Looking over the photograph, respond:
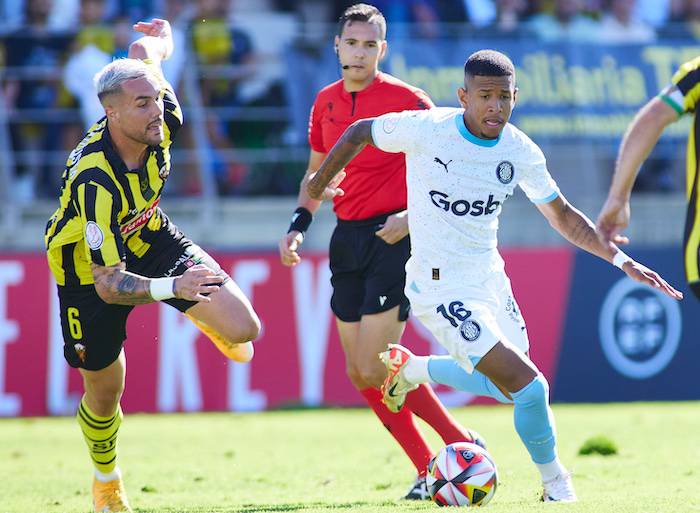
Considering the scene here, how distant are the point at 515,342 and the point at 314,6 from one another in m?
11.5

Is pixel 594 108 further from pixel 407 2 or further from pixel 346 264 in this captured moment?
pixel 346 264

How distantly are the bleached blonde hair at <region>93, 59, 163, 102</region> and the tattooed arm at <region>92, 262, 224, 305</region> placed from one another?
1.02 meters

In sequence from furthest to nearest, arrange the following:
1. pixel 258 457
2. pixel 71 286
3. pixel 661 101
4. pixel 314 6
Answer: pixel 314 6
pixel 258 457
pixel 71 286
pixel 661 101

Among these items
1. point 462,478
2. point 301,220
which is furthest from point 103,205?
point 462,478

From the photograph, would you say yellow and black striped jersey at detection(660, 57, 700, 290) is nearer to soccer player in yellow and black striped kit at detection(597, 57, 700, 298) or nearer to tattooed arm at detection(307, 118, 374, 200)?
soccer player in yellow and black striped kit at detection(597, 57, 700, 298)

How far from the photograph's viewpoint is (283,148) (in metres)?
15.2

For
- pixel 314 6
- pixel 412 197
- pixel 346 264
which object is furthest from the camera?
pixel 314 6

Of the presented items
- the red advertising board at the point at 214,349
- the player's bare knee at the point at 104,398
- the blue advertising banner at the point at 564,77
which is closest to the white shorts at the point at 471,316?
the player's bare knee at the point at 104,398

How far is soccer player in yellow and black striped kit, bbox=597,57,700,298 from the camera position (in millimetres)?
5703

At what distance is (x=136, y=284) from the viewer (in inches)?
270

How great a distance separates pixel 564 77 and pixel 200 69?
4522 mm

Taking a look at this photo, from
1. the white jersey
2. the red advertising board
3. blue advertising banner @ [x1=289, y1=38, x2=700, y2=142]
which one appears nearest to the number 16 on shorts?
the white jersey

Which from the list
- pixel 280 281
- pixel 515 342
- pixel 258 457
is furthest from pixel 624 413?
pixel 515 342

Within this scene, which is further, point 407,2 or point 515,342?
point 407,2
